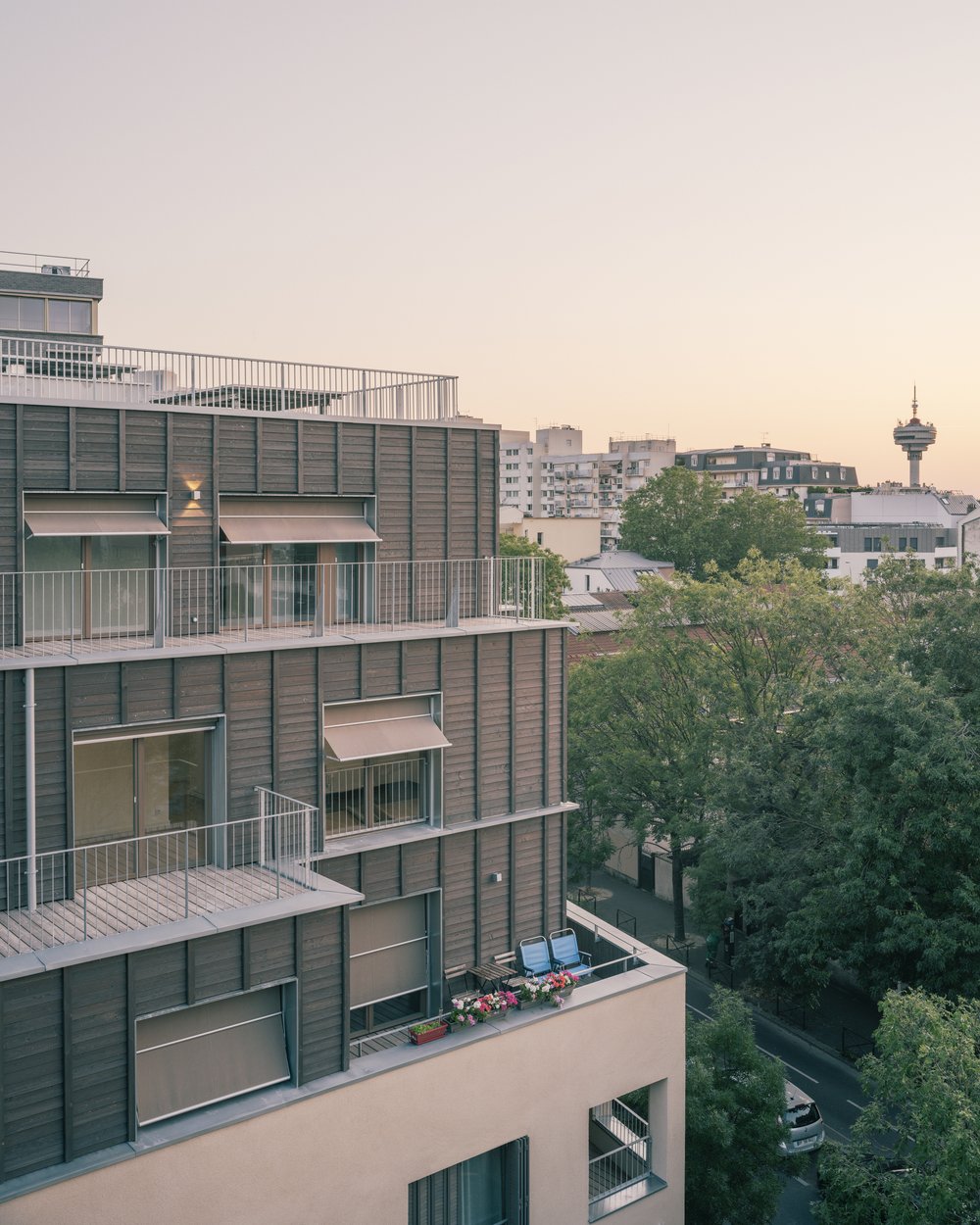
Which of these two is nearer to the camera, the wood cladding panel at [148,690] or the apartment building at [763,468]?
the wood cladding panel at [148,690]

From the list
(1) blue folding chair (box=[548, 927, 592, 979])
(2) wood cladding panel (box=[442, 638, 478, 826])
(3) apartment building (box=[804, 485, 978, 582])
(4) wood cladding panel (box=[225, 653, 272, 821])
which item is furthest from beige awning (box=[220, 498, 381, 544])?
(3) apartment building (box=[804, 485, 978, 582])

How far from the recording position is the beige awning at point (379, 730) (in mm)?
17031

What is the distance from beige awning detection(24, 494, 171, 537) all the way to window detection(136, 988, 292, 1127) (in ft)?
21.4

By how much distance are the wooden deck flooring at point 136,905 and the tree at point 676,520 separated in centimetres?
7468

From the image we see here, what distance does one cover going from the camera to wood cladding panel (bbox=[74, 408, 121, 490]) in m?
15.7

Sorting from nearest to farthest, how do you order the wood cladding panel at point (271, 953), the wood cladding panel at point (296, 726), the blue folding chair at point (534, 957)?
1. the wood cladding panel at point (271, 953)
2. the wood cladding panel at point (296, 726)
3. the blue folding chair at point (534, 957)

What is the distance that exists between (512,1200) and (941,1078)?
6.38 meters

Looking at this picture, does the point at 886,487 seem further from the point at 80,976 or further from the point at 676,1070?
the point at 80,976

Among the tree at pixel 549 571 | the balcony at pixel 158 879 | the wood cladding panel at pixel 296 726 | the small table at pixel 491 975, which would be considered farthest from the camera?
the tree at pixel 549 571

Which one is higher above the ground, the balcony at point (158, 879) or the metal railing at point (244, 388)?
the metal railing at point (244, 388)

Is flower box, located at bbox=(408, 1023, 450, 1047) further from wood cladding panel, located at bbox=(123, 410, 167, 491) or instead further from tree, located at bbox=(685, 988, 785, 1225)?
wood cladding panel, located at bbox=(123, 410, 167, 491)

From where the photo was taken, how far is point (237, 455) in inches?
679

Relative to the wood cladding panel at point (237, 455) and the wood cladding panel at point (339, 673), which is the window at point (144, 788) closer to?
the wood cladding panel at point (339, 673)

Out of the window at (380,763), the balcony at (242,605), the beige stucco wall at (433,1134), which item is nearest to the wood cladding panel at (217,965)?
the beige stucco wall at (433,1134)
